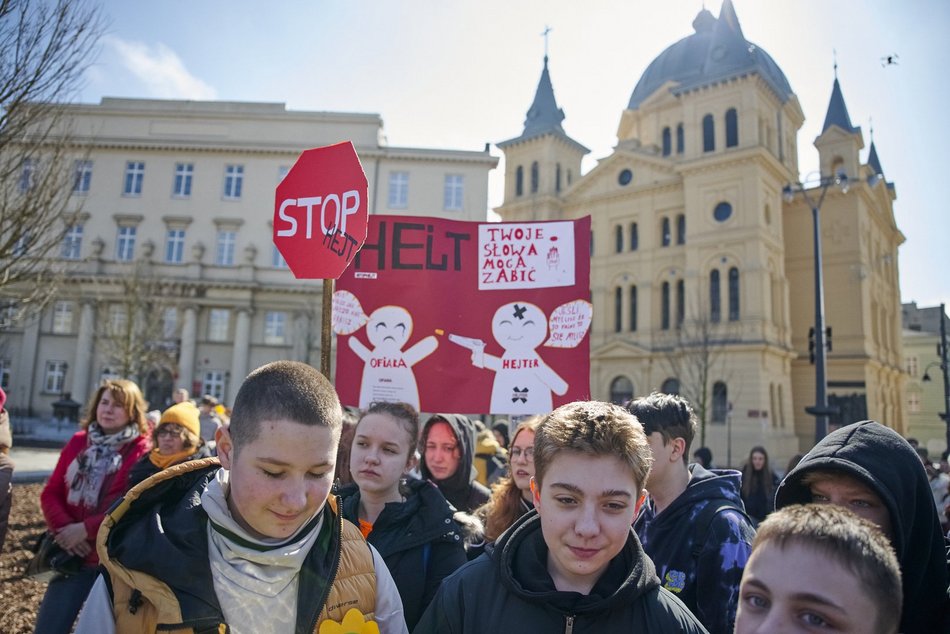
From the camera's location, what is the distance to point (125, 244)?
40562 mm

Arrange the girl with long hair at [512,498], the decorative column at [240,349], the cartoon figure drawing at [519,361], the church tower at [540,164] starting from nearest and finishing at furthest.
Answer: the girl with long hair at [512,498]
the cartoon figure drawing at [519,361]
the decorative column at [240,349]
the church tower at [540,164]

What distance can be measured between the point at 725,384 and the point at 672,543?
3623 cm

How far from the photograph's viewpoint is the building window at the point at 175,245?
40.4 meters

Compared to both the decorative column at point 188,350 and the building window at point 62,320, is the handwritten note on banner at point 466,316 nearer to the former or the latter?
the decorative column at point 188,350

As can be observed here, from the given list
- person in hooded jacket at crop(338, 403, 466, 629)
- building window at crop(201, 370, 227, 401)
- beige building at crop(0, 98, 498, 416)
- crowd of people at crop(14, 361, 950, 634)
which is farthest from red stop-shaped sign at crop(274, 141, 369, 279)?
building window at crop(201, 370, 227, 401)

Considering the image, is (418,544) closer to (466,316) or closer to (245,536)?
(245,536)

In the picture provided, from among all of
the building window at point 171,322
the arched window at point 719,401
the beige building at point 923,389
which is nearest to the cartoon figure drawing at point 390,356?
the arched window at point 719,401

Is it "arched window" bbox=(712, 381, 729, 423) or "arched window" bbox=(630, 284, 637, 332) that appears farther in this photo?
"arched window" bbox=(630, 284, 637, 332)

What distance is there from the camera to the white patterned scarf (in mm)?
4230

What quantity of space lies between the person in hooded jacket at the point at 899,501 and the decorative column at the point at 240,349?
3806 cm

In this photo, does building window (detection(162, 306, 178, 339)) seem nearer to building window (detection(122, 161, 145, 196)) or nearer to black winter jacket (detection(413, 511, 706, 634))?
building window (detection(122, 161, 145, 196))

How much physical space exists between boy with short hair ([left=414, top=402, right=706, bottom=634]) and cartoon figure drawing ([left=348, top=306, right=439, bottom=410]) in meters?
3.29

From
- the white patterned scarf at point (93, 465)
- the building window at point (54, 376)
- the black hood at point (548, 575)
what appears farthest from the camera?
the building window at point (54, 376)

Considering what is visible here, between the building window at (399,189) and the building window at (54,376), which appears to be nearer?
the building window at (54,376)
